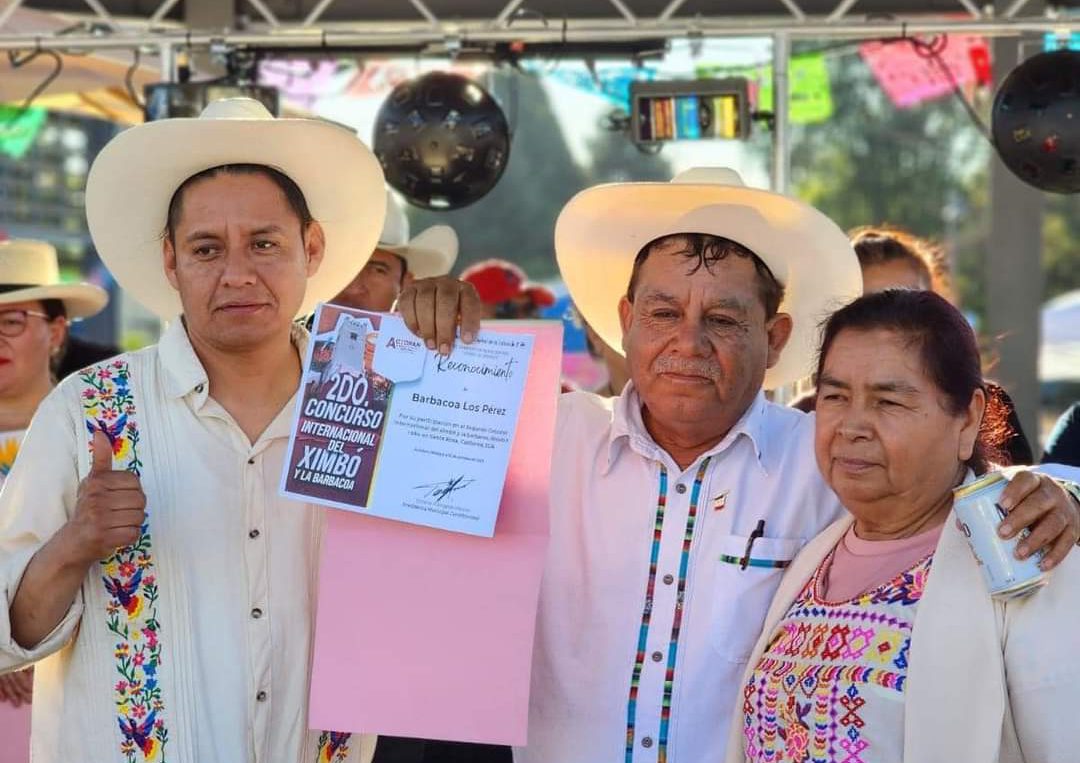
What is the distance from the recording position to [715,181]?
3.12 metres

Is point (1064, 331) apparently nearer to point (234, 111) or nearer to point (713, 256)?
point (713, 256)

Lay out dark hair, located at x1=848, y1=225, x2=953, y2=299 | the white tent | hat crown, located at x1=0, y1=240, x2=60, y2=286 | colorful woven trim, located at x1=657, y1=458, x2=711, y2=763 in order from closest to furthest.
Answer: colorful woven trim, located at x1=657, y1=458, x2=711, y2=763, dark hair, located at x1=848, y1=225, x2=953, y2=299, hat crown, located at x1=0, y1=240, x2=60, y2=286, the white tent

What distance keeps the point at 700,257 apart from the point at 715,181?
19cm

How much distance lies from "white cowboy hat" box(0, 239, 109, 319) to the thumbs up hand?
95.8 inches

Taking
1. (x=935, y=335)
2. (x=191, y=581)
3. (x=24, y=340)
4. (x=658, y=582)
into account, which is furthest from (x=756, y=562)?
(x=24, y=340)

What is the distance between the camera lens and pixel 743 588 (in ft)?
9.40

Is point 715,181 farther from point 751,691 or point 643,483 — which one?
point 751,691

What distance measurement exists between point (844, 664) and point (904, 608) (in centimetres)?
14

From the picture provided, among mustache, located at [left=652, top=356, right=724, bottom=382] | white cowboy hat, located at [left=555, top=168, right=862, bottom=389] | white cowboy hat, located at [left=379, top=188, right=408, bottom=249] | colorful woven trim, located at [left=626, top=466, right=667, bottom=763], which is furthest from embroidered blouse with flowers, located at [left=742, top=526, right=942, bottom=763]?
white cowboy hat, located at [left=379, top=188, right=408, bottom=249]

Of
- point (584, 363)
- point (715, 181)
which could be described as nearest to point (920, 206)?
point (584, 363)

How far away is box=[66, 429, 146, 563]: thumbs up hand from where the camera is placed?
257 cm

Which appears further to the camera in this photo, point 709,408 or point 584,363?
point 584,363

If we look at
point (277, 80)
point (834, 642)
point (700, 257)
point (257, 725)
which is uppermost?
point (277, 80)
